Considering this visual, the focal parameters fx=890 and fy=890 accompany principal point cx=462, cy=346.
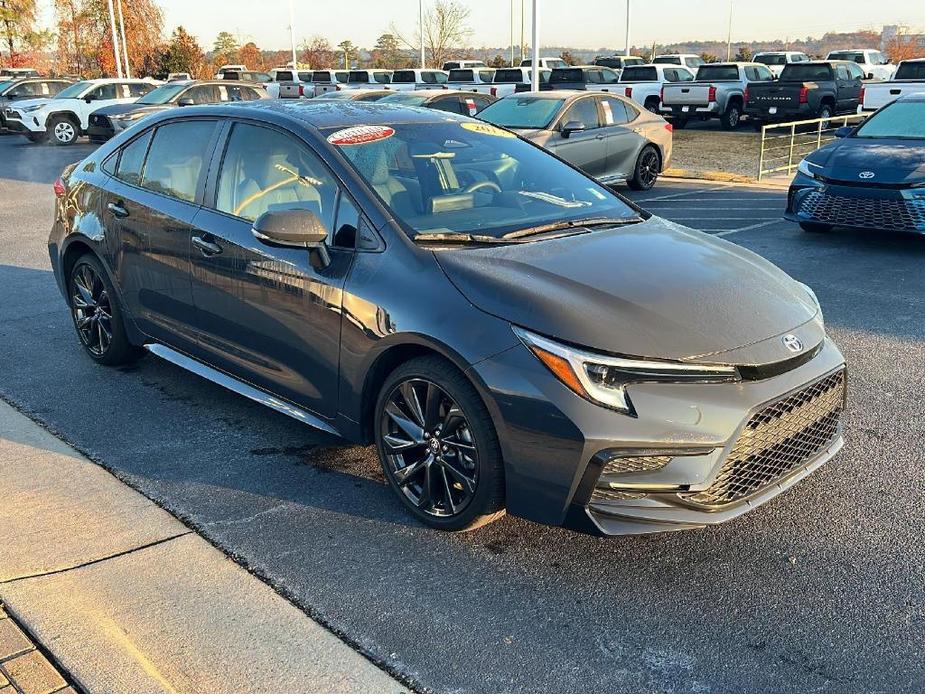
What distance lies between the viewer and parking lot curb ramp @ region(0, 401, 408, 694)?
279 cm

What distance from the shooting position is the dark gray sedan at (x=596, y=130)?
41.3ft

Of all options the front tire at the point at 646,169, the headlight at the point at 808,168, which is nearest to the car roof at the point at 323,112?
the headlight at the point at 808,168

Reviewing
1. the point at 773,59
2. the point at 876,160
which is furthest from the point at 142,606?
the point at 773,59

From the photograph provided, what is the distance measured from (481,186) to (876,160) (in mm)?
6324

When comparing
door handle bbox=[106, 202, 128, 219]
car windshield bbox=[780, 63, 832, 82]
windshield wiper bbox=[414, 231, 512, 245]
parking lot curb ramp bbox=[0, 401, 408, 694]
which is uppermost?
car windshield bbox=[780, 63, 832, 82]

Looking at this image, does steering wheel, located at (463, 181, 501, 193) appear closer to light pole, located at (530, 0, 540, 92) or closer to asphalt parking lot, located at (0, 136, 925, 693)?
asphalt parking lot, located at (0, 136, 925, 693)

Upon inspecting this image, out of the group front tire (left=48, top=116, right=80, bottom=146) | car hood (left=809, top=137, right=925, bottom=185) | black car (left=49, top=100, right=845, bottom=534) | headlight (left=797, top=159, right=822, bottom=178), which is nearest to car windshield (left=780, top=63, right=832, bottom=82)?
car hood (left=809, top=137, right=925, bottom=185)

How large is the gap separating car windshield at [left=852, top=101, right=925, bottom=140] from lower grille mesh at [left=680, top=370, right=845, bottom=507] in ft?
23.6

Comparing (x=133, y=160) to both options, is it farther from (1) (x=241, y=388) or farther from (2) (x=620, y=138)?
(2) (x=620, y=138)

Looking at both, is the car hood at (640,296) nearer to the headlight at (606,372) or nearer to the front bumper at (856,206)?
the headlight at (606,372)

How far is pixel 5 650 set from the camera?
2.89 m

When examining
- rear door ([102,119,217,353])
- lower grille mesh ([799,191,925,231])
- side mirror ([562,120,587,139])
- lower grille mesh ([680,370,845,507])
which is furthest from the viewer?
side mirror ([562,120,587,139])

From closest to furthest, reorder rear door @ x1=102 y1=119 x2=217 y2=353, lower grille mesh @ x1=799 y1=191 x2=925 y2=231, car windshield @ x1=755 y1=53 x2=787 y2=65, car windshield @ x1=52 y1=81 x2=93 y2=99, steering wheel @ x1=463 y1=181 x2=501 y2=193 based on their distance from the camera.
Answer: steering wheel @ x1=463 y1=181 x2=501 y2=193 < rear door @ x1=102 y1=119 x2=217 y2=353 < lower grille mesh @ x1=799 y1=191 x2=925 y2=231 < car windshield @ x1=52 y1=81 x2=93 y2=99 < car windshield @ x1=755 y1=53 x2=787 y2=65

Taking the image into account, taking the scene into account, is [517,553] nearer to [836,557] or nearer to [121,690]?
[836,557]
